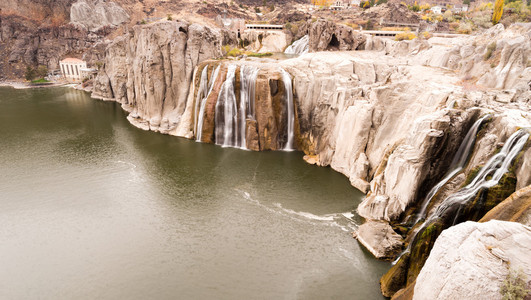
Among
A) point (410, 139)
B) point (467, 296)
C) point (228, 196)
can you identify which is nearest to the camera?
point (467, 296)

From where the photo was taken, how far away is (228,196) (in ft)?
88.4

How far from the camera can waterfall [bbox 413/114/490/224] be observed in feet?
64.6

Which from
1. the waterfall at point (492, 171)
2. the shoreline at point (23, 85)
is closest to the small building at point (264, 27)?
the shoreline at point (23, 85)

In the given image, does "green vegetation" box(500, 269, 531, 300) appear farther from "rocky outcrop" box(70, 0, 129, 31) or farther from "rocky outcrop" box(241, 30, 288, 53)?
"rocky outcrop" box(70, 0, 129, 31)

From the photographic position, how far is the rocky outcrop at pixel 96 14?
85.2 metres

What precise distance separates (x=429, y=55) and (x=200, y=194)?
31136 millimetres

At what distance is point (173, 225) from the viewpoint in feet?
76.2

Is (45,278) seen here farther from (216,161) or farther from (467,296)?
(467,296)

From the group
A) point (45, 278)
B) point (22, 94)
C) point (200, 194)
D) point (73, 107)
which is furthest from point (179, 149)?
point (22, 94)

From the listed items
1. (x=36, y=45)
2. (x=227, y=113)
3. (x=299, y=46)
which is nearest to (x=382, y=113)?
(x=227, y=113)

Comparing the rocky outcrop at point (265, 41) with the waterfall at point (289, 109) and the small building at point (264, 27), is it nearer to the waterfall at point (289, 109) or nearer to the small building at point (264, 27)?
the small building at point (264, 27)

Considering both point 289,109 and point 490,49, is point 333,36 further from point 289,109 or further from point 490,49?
point 490,49

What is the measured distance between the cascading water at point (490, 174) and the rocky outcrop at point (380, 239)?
214cm

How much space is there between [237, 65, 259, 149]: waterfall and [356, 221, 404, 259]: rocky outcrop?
18.0 metres
